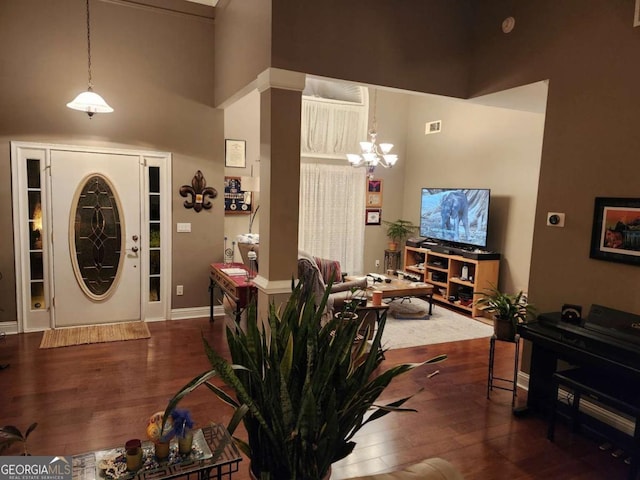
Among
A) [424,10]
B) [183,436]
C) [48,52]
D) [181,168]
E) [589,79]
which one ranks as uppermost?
[424,10]

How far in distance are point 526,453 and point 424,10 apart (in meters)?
3.78

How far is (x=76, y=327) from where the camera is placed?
492 cm

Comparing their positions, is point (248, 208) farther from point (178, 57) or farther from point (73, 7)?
point (73, 7)

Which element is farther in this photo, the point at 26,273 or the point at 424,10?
the point at 26,273

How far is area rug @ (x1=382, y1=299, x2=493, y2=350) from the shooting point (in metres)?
4.97

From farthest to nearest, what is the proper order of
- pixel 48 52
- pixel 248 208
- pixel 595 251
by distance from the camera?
pixel 248 208, pixel 48 52, pixel 595 251

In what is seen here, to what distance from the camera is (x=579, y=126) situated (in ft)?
10.8

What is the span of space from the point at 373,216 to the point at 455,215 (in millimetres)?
1759

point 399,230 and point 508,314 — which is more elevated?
point 399,230

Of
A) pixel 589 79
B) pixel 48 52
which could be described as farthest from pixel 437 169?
pixel 48 52

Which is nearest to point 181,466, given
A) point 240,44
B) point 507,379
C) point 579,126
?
point 507,379

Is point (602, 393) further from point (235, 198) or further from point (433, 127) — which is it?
point (433, 127)

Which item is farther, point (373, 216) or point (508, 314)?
point (373, 216)

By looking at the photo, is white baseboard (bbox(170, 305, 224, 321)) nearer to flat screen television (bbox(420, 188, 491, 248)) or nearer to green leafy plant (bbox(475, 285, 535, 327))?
green leafy plant (bbox(475, 285, 535, 327))
